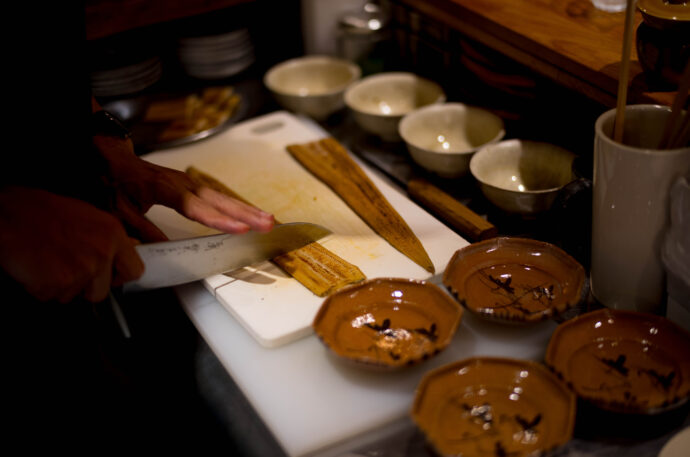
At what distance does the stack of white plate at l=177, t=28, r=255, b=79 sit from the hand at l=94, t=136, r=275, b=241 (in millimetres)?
735

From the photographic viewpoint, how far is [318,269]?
1193mm

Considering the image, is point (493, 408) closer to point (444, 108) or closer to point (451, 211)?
point (451, 211)

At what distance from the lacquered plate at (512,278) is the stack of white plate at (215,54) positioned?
1.14 m

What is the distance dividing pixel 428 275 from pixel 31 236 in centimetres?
63

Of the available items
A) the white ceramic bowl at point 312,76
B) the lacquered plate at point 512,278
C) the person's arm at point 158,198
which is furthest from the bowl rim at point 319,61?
the lacquered plate at point 512,278

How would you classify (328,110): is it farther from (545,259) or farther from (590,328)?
(590,328)

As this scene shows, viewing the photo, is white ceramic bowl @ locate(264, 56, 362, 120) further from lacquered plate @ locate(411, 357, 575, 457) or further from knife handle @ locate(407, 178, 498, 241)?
lacquered plate @ locate(411, 357, 575, 457)

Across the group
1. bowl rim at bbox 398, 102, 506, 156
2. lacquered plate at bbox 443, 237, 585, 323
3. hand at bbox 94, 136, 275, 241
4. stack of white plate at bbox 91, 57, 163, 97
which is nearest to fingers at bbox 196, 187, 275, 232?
hand at bbox 94, 136, 275, 241

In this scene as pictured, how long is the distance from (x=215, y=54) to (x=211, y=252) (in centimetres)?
96

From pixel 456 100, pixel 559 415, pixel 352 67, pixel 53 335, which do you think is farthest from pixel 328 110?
pixel 559 415

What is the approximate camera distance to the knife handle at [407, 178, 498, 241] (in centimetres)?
127

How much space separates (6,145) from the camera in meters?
1.07

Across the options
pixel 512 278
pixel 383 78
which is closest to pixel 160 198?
pixel 512 278

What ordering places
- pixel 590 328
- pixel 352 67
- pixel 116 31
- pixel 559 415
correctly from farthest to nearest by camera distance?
pixel 352 67 < pixel 116 31 < pixel 590 328 < pixel 559 415
